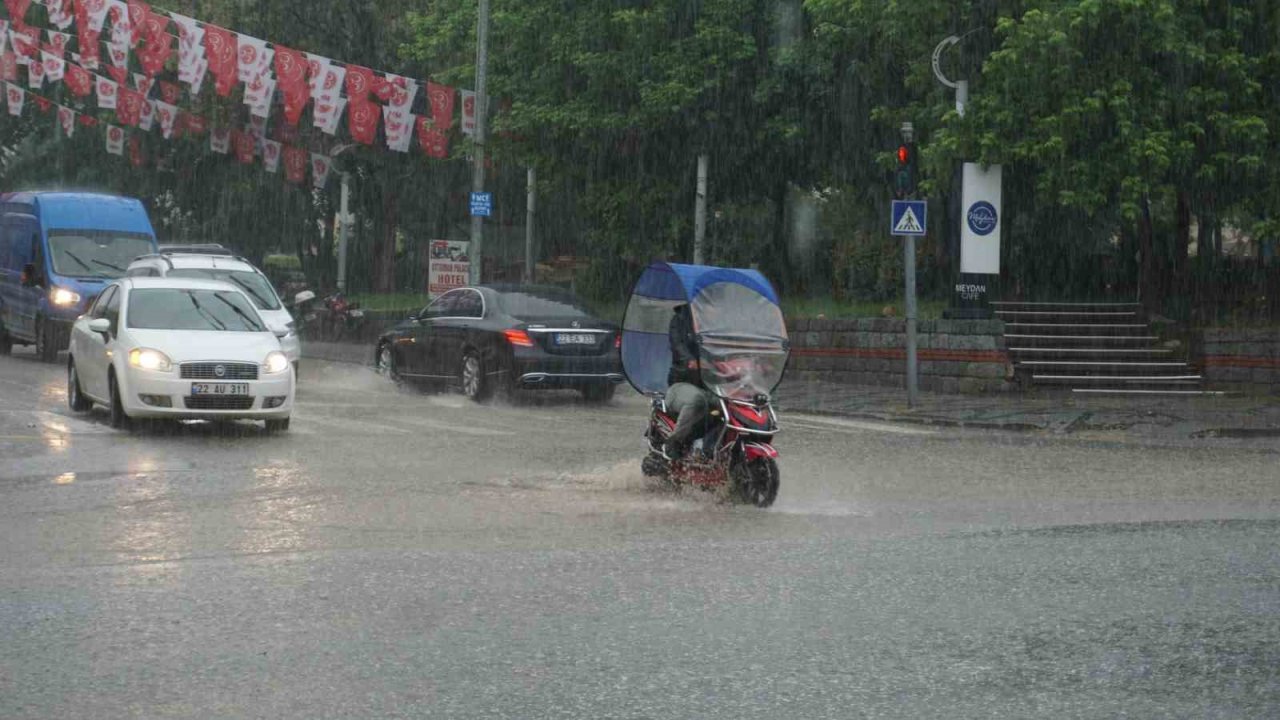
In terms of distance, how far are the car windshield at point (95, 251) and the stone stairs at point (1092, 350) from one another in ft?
A: 47.7

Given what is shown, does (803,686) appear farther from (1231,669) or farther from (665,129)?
(665,129)

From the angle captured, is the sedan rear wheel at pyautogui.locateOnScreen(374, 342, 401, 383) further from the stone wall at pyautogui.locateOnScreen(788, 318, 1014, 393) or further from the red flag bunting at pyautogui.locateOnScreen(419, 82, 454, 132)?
the red flag bunting at pyautogui.locateOnScreen(419, 82, 454, 132)

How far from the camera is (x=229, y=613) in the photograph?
7.77m

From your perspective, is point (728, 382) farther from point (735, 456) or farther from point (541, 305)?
point (541, 305)

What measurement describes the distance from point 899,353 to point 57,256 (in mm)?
13924

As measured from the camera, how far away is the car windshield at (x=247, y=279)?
23.9 m

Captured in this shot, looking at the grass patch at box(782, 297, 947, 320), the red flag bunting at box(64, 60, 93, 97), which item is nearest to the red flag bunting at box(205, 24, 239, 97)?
the red flag bunting at box(64, 60, 93, 97)

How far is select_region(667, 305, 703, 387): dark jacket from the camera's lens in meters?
12.5

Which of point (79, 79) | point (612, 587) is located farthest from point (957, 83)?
point (79, 79)

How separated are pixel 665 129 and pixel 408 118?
4994 mm

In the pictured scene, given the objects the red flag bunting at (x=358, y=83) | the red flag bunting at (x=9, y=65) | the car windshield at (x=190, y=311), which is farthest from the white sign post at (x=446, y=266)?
the car windshield at (x=190, y=311)

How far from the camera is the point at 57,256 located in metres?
28.0

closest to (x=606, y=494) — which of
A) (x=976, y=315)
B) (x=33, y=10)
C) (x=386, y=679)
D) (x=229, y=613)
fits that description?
(x=229, y=613)

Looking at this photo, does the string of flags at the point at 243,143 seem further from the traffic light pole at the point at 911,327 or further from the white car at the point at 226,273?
the traffic light pole at the point at 911,327
